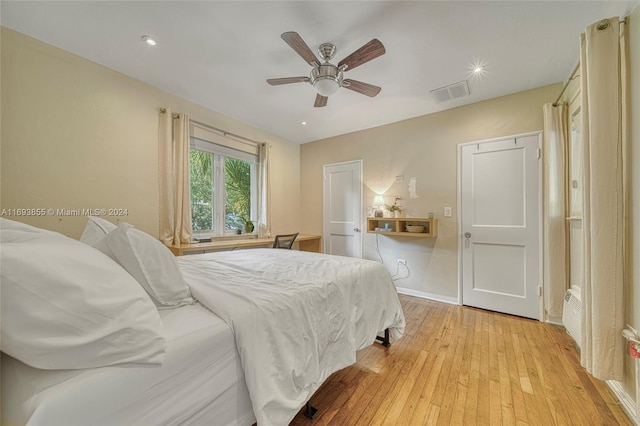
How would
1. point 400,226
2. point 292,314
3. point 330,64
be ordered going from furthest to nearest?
point 400,226
point 330,64
point 292,314

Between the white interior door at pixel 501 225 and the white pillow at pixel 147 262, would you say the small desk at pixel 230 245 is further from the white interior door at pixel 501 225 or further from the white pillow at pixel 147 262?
the white interior door at pixel 501 225

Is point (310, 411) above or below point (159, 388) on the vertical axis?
below

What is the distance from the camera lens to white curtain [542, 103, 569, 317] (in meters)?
2.50

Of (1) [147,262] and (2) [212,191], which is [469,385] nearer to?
(1) [147,262]

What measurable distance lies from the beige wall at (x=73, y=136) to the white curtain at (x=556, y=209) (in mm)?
4361

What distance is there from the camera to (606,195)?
1.46m

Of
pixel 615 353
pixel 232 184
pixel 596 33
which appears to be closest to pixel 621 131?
pixel 596 33

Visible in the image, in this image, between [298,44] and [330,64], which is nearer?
[298,44]

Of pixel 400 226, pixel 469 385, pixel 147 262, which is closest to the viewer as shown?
pixel 147 262

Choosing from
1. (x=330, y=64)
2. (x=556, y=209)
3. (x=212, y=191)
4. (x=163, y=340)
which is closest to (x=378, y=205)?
(x=556, y=209)

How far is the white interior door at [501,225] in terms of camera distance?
9.27ft

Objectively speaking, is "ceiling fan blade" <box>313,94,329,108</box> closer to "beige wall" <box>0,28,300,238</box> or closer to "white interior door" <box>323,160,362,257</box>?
"white interior door" <box>323,160,362,257</box>

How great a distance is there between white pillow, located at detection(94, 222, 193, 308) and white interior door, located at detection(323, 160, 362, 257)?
3427 mm

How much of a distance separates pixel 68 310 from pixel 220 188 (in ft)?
10.8
